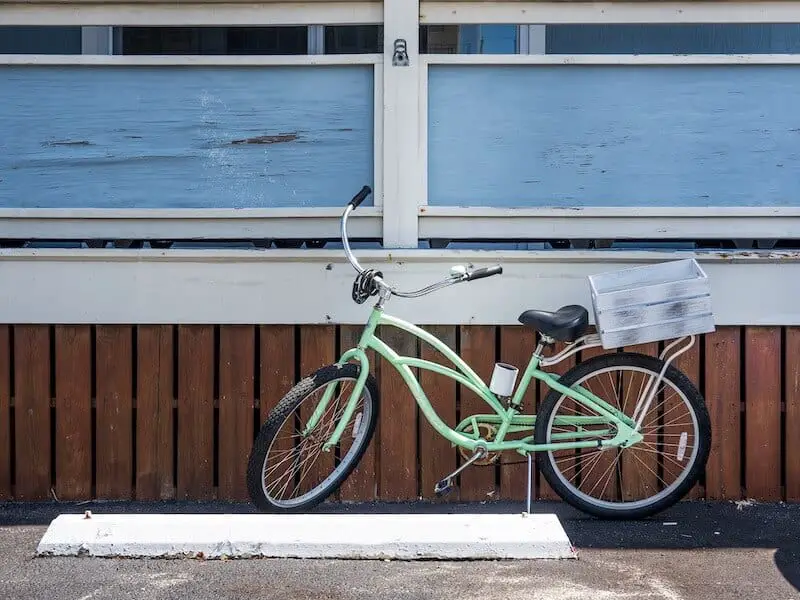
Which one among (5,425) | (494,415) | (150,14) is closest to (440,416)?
(494,415)

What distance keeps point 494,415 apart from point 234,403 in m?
1.35

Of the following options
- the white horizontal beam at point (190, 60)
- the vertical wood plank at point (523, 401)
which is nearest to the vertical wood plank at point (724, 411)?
the vertical wood plank at point (523, 401)

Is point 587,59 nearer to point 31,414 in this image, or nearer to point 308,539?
point 308,539

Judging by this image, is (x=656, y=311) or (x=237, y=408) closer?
(x=656, y=311)

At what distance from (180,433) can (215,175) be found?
1.35 meters

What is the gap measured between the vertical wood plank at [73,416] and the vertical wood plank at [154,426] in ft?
0.84

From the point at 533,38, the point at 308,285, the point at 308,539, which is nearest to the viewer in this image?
the point at 308,539

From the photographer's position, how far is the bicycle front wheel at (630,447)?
4672 mm

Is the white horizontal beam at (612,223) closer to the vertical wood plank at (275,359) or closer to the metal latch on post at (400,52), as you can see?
the metal latch on post at (400,52)

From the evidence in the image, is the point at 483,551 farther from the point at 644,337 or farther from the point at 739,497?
the point at 739,497

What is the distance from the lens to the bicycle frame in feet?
15.0

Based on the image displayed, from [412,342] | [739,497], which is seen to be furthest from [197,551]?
[739,497]

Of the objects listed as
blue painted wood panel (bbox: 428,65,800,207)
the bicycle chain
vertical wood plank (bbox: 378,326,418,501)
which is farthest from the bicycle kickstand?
blue painted wood panel (bbox: 428,65,800,207)

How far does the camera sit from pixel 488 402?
4.69m
